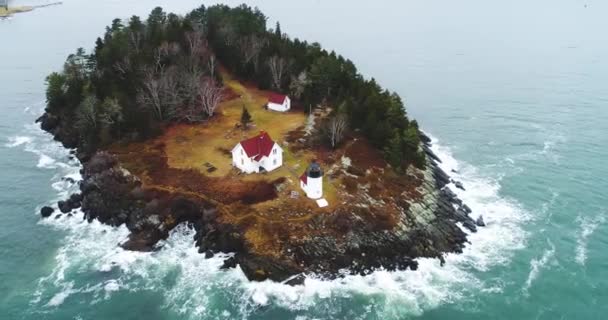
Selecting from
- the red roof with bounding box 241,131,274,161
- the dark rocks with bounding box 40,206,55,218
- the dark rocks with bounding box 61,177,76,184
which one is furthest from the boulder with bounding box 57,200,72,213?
the red roof with bounding box 241,131,274,161

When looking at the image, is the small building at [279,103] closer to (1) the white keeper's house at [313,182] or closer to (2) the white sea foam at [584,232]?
(1) the white keeper's house at [313,182]

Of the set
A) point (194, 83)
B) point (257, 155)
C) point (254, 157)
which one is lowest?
point (254, 157)

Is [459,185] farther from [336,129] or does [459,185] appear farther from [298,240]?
[298,240]

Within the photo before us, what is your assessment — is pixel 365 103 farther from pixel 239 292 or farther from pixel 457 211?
pixel 239 292

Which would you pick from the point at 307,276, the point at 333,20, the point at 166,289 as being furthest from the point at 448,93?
the point at 333,20

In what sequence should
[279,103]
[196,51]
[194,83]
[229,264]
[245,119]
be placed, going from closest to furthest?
[229,264] → [245,119] → [194,83] → [279,103] → [196,51]

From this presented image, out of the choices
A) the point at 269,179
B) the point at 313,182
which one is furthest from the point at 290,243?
the point at 269,179

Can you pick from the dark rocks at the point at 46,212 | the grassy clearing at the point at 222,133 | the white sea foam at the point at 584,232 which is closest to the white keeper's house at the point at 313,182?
the grassy clearing at the point at 222,133
